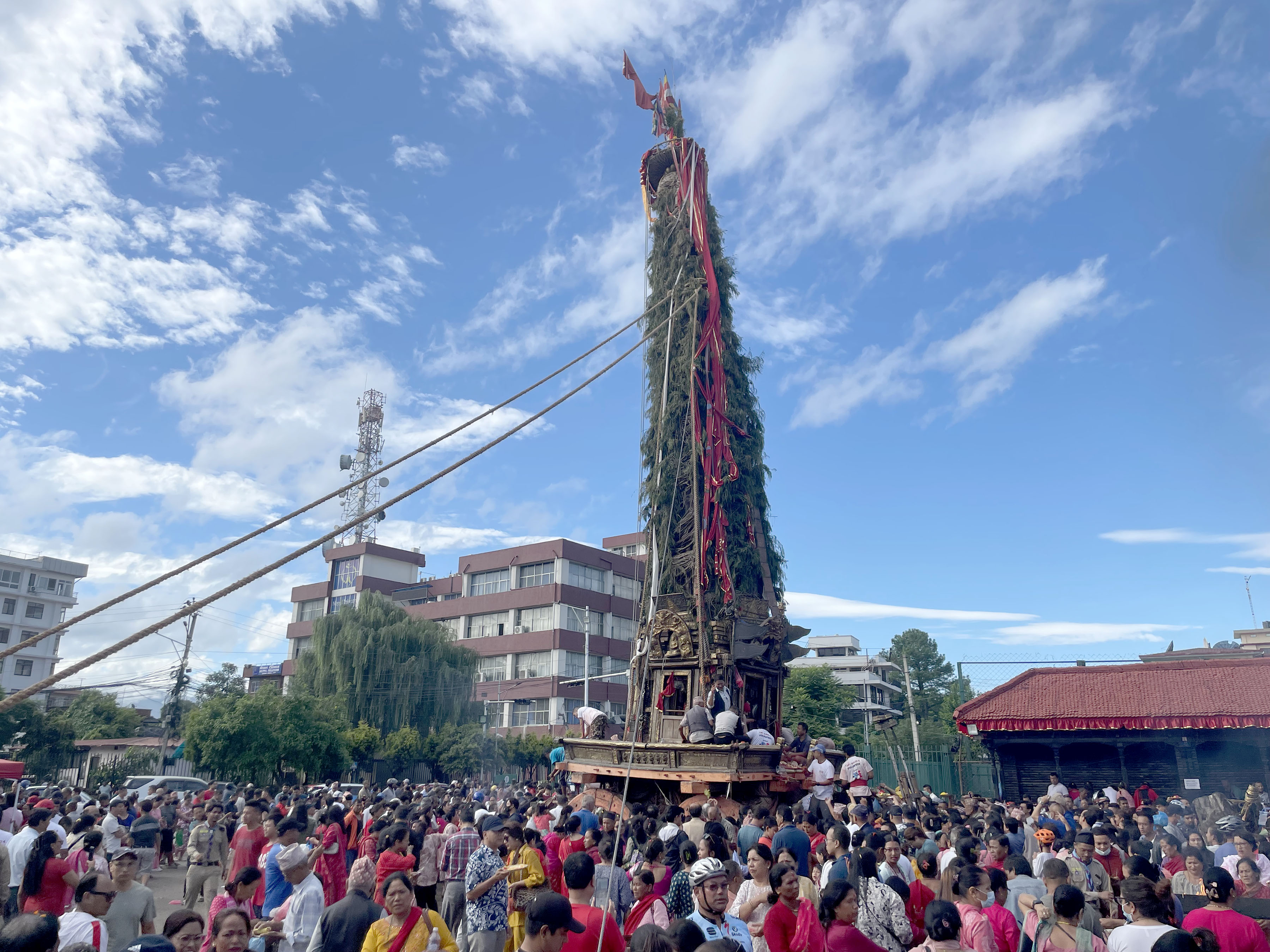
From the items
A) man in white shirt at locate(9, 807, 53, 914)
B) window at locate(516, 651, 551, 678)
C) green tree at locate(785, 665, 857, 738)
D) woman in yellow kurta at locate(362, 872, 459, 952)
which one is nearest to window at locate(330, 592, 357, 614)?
window at locate(516, 651, 551, 678)

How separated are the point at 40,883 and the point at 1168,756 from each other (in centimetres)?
2318

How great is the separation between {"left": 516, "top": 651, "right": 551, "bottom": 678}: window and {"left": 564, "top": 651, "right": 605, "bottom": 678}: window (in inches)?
38.3

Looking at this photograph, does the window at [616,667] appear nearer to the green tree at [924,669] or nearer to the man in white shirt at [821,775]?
the green tree at [924,669]

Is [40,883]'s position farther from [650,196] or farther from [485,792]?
[650,196]

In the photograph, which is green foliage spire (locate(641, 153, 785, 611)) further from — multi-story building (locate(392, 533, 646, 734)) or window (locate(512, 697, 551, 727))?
window (locate(512, 697, 551, 727))

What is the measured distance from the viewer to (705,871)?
4.92 meters

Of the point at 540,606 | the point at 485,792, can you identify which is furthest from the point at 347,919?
the point at 540,606

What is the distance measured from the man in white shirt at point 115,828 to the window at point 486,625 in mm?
37676

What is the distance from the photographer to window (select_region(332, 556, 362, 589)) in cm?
5753

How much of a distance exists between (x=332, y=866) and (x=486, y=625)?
148 feet

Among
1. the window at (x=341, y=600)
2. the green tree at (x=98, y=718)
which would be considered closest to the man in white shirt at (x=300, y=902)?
the green tree at (x=98, y=718)

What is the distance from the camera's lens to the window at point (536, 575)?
2007 inches

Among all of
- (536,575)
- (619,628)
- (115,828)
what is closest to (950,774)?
(115,828)

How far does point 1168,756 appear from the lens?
20.5 metres
